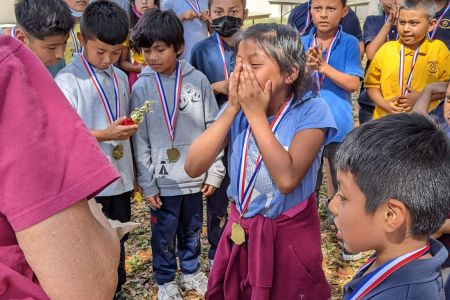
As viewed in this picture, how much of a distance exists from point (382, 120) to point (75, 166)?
110cm

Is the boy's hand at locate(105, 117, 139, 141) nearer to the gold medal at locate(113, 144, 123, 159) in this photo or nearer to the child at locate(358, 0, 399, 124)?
the gold medal at locate(113, 144, 123, 159)

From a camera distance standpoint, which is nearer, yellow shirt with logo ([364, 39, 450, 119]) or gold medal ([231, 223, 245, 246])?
gold medal ([231, 223, 245, 246])

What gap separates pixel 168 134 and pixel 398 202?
80.2 inches

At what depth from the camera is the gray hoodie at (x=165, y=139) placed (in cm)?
320

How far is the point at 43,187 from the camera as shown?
0.88 m

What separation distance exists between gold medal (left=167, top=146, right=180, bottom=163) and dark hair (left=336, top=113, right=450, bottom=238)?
1850mm

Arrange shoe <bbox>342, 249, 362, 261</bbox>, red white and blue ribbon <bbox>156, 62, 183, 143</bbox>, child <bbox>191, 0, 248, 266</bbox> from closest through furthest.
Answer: red white and blue ribbon <bbox>156, 62, 183, 143</bbox> → child <bbox>191, 0, 248, 266</bbox> → shoe <bbox>342, 249, 362, 261</bbox>

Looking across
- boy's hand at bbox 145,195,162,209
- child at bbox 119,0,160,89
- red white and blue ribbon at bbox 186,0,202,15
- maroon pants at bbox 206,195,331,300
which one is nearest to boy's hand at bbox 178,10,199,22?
red white and blue ribbon at bbox 186,0,202,15

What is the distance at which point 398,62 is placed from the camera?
3.79m

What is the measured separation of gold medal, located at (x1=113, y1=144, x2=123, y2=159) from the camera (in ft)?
10.1

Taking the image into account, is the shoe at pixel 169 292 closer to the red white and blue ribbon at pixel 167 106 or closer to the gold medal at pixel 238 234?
the red white and blue ribbon at pixel 167 106

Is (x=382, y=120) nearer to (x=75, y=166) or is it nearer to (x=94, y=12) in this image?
(x=75, y=166)

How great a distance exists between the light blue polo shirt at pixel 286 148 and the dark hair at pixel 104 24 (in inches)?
52.1

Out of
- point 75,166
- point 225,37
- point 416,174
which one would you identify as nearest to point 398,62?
point 225,37
